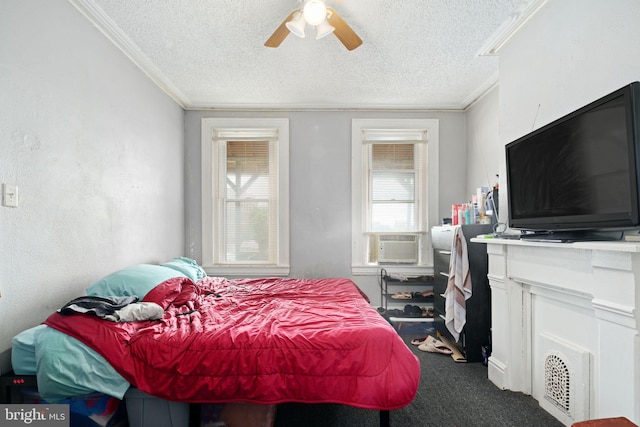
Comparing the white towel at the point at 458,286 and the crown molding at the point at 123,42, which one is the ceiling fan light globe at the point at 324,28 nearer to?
the crown molding at the point at 123,42

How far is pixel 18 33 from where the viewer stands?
5.61 ft

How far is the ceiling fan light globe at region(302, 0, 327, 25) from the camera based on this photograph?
191cm

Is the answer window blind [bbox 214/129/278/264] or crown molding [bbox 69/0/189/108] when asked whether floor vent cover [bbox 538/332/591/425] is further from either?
crown molding [bbox 69/0/189/108]

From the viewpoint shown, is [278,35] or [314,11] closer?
[314,11]

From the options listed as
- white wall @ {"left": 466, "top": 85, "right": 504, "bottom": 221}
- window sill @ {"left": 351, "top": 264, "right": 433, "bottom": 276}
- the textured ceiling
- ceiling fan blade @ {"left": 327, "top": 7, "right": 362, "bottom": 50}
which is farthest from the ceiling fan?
window sill @ {"left": 351, "top": 264, "right": 433, "bottom": 276}

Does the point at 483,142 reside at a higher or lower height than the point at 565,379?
higher

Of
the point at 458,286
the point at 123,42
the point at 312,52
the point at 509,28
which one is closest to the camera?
the point at 509,28

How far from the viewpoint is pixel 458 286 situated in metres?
2.68

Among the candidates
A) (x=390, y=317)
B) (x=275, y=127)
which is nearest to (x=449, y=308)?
(x=390, y=317)

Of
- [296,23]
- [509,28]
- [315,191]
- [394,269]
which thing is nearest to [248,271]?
[315,191]

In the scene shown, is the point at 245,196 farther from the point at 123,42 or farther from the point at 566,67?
the point at 566,67

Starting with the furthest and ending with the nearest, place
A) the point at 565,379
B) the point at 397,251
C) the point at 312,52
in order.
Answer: the point at 397,251, the point at 312,52, the point at 565,379

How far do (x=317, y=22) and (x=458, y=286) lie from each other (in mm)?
2246

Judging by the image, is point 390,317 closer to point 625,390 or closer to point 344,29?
point 625,390
